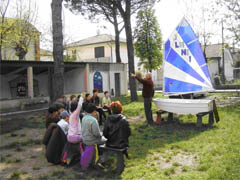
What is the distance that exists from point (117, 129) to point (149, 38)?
2060cm

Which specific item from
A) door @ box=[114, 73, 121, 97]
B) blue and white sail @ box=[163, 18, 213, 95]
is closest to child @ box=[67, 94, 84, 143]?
blue and white sail @ box=[163, 18, 213, 95]

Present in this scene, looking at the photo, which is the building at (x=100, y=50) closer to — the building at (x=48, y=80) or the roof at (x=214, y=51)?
the roof at (x=214, y=51)

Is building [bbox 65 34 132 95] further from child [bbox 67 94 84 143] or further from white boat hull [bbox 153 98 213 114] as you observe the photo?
child [bbox 67 94 84 143]

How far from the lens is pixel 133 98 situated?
17781 mm

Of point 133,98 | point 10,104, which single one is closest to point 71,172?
point 10,104

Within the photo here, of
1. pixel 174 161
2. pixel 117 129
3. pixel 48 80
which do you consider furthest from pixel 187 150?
pixel 48 80

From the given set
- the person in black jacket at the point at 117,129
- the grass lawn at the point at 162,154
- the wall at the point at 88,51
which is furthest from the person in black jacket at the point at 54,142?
the wall at the point at 88,51

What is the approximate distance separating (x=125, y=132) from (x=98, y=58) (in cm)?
3155

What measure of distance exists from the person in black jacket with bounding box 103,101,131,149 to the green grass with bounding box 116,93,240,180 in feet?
2.01

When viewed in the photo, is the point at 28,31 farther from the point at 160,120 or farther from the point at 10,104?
the point at 160,120

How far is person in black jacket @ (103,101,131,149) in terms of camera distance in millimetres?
4898

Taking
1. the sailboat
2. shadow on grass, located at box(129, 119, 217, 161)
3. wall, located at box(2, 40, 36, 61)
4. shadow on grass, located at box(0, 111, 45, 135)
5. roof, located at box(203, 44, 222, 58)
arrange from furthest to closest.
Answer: roof, located at box(203, 44, 222, 58) → wall, located at box(2, 40, 36, 61) → shadow on grass, located at box(0, 111, 45, 135) → the sailboat → shadow on grass, located at box(129, 119, 217, 161)

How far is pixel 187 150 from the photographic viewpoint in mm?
6051

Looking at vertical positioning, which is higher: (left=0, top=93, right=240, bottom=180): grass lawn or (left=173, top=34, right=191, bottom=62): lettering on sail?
(left=173, top=34, right=191, bottom=62): lettering on sail
